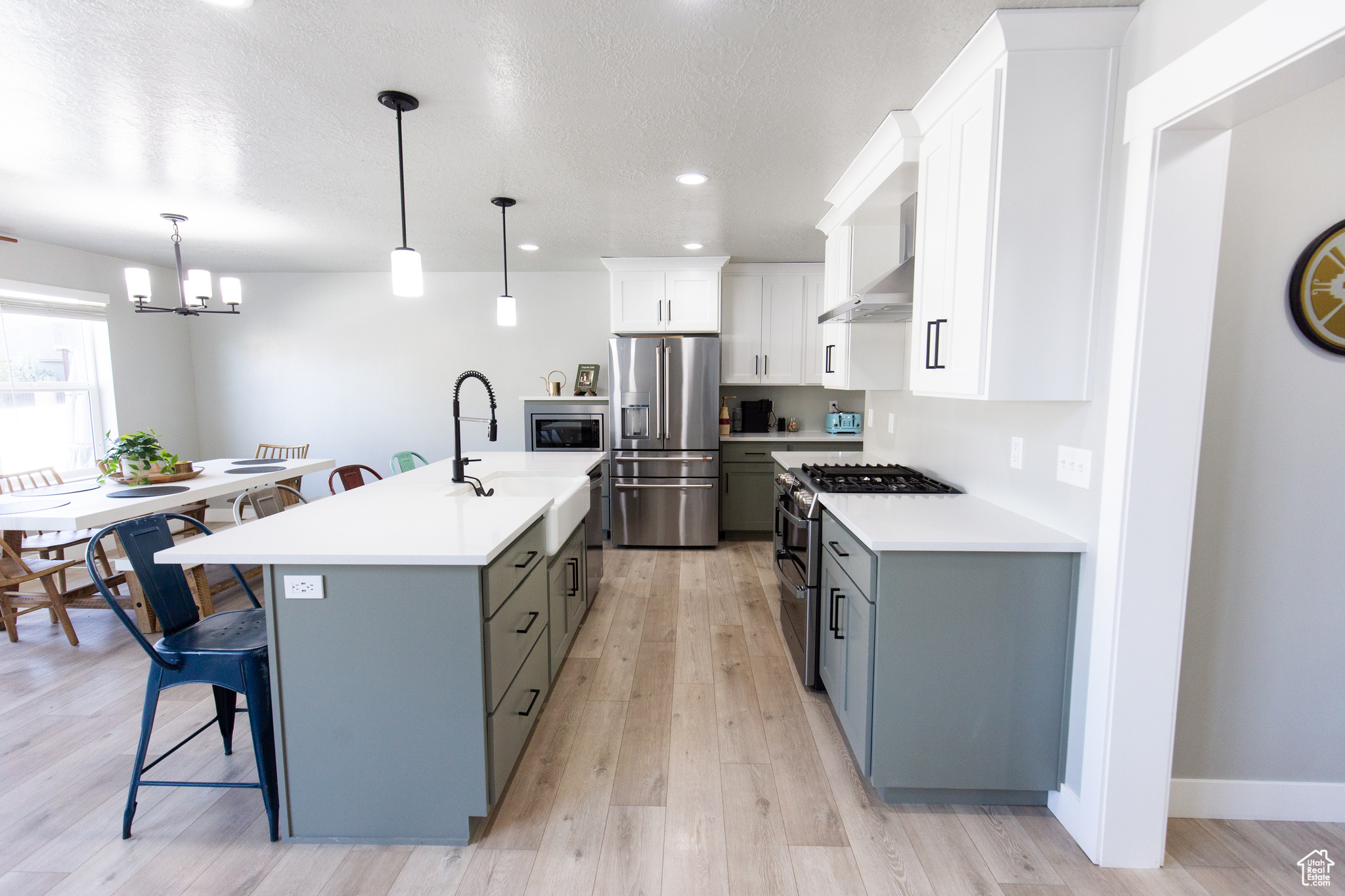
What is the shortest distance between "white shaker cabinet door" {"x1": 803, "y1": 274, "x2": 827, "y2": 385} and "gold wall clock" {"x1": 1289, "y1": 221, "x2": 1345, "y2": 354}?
11.2 ft

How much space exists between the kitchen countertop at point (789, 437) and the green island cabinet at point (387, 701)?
3.39 metres

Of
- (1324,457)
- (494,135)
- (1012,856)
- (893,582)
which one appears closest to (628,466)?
(494,135)

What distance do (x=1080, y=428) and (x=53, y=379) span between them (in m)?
6.58

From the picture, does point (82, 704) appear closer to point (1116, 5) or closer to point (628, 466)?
point (628, 466)

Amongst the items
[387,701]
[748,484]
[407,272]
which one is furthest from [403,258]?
[748,484]

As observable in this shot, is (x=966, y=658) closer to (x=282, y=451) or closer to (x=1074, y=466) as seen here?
(x=1074, y=466)

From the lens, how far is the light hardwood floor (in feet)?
5.28

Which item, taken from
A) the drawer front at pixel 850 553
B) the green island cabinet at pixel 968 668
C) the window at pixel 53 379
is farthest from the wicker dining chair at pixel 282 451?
the green island cabinet at pixel 968 668

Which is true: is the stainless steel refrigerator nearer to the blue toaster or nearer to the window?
the blue toaster

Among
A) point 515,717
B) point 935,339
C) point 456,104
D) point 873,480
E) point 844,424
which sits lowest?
point 515,717

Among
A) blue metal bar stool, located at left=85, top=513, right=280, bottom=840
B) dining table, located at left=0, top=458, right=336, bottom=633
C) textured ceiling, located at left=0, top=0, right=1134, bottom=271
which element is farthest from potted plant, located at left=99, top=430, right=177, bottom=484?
blue metal bar stool, located at left=85, top=513, right=280, bottom=840

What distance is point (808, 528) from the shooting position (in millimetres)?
2502

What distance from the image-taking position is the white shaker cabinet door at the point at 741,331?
5047 mm

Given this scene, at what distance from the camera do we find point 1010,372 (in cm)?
175
